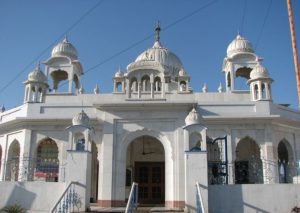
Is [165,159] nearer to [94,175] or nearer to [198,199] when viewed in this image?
[198,199]

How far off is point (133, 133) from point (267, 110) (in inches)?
281

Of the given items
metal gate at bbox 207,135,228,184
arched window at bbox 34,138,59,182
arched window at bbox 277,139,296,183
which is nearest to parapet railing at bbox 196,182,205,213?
metal gate at bbox 207,135,228,184

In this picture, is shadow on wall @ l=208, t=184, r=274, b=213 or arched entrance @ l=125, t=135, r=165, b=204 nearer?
shadow on wall @ l=208, t=184, r=274, b=213

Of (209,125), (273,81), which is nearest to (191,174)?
(209,125)

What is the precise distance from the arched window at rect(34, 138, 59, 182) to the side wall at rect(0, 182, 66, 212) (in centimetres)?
459

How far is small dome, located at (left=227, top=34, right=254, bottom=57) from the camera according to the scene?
2373 cm

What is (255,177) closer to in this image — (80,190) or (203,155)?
(203,155)

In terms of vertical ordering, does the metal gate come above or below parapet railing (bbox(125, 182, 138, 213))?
above

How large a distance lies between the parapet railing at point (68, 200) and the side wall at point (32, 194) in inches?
18.7

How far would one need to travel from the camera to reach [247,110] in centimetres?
1897

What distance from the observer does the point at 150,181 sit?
1891cm

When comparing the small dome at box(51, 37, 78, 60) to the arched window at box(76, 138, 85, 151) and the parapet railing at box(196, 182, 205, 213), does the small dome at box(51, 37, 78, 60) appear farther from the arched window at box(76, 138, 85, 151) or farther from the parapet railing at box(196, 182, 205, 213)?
the parapet railing at box(196, 182, 205, 213)

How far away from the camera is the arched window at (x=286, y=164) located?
18922mm

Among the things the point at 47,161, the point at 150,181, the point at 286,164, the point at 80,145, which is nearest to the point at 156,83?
the point at 150,181
